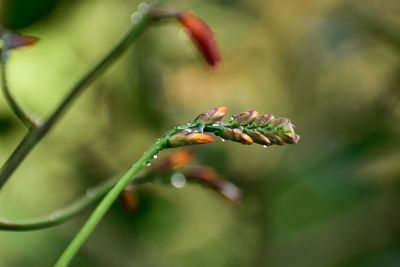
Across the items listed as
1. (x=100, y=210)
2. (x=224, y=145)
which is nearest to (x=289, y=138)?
(x=100, y=210)

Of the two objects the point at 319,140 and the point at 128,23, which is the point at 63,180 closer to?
the point at 128,23

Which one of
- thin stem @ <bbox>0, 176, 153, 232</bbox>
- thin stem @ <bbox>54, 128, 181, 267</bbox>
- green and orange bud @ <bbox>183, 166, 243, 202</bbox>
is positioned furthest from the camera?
green and orange bud @ <bbox>183, 166, 243, 202</bbox>

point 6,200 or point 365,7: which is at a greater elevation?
point 365,7

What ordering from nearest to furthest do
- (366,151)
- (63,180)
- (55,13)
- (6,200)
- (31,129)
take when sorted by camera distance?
(31,129) < (55,13) < (366,151) < (63,180) < (6,200)

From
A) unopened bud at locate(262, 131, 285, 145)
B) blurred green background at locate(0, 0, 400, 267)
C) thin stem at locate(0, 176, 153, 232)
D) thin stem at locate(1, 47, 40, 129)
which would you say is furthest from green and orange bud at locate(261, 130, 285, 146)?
blurred green background at locate(0, 0, 400, 267)

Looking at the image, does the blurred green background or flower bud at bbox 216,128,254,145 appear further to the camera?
the blurred green background

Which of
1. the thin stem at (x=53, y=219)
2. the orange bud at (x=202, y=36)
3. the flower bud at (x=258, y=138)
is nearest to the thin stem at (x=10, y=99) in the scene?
the thin stem at (x=53, y=219)

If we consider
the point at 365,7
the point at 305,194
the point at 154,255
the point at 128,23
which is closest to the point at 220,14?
the point at 128,23

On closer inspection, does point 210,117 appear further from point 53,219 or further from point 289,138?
point 53,219

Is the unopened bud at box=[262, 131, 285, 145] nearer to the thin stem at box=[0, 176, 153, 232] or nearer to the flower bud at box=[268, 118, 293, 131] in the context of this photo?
the flower bud at box=[268, 118, 293, 131]
